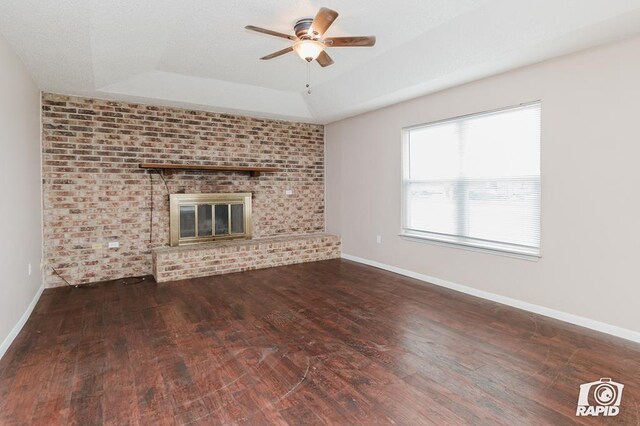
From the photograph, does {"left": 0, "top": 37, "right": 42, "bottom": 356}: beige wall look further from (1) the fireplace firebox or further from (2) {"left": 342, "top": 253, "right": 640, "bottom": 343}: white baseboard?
(2) {"left": 342, "top": 253, "right": 640, "bottom": 343}: white baseboard

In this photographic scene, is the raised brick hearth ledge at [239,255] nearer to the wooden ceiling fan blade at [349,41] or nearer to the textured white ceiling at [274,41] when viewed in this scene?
the textured white ceiling at [274,41]

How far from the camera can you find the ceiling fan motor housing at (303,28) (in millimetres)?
2854

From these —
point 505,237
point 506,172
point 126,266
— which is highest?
point 506,172

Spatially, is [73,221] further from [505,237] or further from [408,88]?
[505,237]

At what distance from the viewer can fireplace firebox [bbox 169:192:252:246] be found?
528 centimetres

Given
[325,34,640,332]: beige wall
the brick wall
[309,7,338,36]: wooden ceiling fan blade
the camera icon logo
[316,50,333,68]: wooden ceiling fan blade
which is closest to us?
the camera icon logo

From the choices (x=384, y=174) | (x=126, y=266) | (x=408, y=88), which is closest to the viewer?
(x=408, y=88)

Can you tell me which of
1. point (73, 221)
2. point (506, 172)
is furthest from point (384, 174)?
point (73, 221)

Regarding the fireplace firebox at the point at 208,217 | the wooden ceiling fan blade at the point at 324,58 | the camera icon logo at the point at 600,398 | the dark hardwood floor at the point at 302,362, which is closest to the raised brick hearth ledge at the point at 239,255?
the fireplace firebox at the point at 208,217

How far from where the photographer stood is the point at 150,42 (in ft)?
11.2

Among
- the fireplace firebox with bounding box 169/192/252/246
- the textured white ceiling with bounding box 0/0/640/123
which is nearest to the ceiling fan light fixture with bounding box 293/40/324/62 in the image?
the textured white ceiling with bounding box 0/0/640/123

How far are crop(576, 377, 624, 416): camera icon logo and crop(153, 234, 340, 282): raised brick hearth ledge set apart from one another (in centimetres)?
419

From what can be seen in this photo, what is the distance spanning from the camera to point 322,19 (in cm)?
256

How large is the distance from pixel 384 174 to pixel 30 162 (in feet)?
14.4
